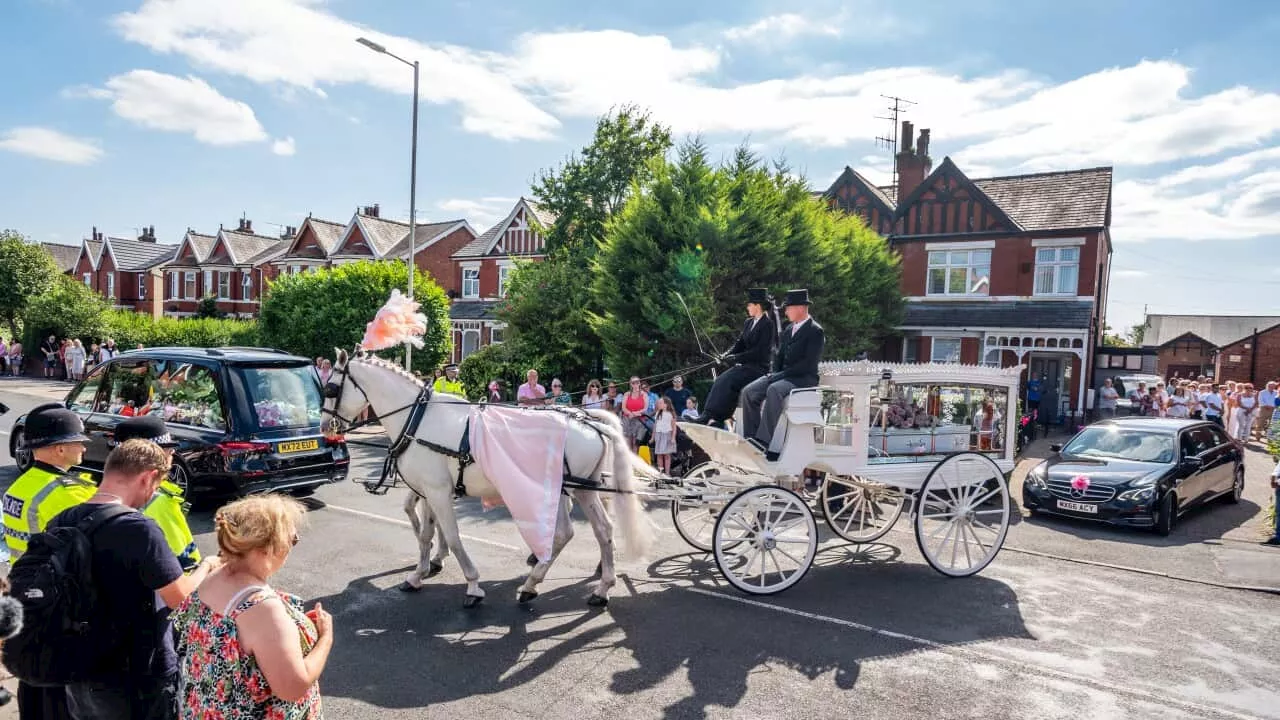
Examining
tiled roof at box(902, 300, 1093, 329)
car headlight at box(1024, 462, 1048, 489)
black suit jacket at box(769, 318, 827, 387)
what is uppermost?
tiled roof at box(902, 300, 1093, 329)

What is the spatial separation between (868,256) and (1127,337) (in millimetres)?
85293

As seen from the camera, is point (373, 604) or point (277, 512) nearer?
point (277, 512)

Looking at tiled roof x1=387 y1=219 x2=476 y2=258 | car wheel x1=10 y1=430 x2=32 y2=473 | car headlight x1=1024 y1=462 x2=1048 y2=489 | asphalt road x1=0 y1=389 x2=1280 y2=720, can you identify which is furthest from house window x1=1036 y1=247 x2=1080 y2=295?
tiled roof x1=387 y1=219 x2=476 y2=258

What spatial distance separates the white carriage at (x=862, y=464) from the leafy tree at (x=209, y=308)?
49152 millimetres

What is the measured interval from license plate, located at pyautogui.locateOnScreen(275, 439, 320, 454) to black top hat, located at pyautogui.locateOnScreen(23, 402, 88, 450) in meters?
5.84

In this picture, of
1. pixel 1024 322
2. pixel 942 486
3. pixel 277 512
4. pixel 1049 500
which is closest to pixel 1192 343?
pixel 1024 322

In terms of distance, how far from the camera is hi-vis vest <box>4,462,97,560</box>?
3.66m

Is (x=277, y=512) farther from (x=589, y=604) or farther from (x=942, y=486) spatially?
(x=942, y=486)

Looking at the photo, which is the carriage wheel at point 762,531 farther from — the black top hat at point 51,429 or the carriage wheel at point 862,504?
the black top hat at point 51,429

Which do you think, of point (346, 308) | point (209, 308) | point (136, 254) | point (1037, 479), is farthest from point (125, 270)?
point (1037, 479)

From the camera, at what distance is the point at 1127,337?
298 ft

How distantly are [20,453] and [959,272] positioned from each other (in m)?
26.2

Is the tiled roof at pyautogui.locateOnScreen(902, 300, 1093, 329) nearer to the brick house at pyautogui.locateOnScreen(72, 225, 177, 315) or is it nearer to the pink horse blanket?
the pink horse blanket

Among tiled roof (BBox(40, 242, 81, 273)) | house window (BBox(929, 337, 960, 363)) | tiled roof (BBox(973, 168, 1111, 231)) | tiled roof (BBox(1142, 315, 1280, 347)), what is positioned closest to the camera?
tiled roof (BBox(973, 168, 1111, 231))
